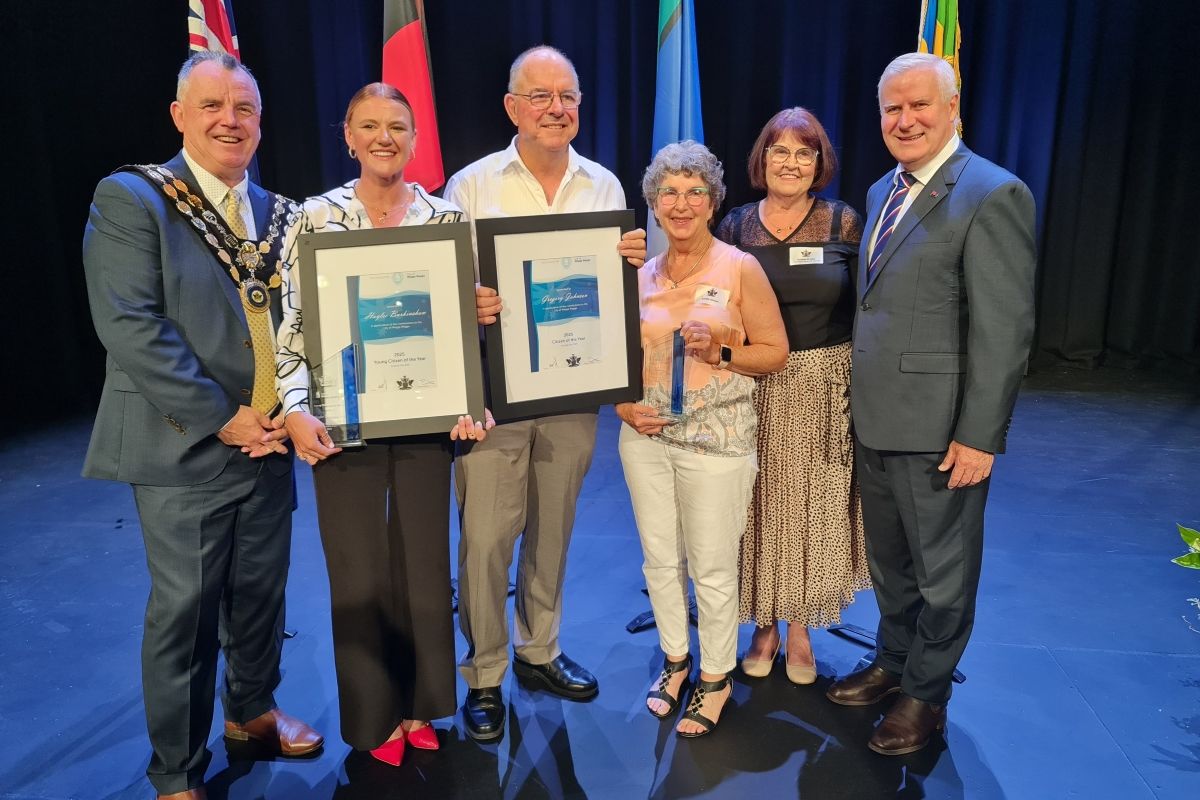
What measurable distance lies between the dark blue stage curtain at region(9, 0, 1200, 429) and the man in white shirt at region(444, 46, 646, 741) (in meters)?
5.01

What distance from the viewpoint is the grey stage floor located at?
7.46ft

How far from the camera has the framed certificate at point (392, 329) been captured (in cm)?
195

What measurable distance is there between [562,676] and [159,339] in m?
1.59

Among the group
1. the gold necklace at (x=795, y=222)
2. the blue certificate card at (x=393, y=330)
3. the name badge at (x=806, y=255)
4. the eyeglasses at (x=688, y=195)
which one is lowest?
the blue certificate card at (x=393, y=330)

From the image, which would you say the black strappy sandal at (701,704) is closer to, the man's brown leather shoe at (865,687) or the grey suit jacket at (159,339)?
the man's brown leather shoe at (865,687)

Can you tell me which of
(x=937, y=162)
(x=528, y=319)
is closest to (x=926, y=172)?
(x=937, y=162)

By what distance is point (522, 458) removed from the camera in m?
2.48

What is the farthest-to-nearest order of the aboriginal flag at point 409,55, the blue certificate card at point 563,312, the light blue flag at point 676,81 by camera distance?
the light blue flag at point 676,81 < the aboriginal flag at point 409,55 < the blue certificate card at point 563,312

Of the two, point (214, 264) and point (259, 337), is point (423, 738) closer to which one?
point (259, 337)

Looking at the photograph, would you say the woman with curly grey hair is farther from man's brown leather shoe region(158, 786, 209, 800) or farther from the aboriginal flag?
the aboriginal flag

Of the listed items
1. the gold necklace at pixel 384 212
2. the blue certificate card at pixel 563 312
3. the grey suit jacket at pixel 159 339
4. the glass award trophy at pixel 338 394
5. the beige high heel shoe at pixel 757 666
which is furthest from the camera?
the beige high heel shoe at pixel 757 666

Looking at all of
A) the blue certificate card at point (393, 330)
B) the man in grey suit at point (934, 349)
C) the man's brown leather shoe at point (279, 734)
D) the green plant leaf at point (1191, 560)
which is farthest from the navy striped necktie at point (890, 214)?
the man's brown leather shoe at point (279, 734)

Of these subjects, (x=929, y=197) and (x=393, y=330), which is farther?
(x=929, y=197)

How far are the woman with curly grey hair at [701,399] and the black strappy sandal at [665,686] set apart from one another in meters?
0.09
